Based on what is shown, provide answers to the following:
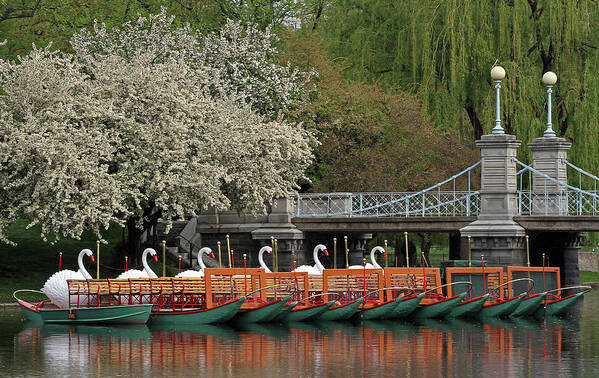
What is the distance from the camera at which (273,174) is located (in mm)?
49094

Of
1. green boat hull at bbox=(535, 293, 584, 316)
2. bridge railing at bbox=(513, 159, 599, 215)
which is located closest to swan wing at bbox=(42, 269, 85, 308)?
green boat hull at bbox=(535, 293, 584, 316)

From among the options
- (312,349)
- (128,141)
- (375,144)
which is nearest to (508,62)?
(375,144)

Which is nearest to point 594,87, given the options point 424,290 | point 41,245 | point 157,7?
point 424,290

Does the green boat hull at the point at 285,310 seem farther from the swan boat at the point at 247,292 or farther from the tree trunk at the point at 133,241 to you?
the tree trunk at the point at 133,241

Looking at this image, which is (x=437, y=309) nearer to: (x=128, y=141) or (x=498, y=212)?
(x=498, y=212)

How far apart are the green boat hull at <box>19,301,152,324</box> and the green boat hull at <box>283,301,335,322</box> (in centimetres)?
444

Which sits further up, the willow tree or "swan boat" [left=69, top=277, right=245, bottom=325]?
the willow tree

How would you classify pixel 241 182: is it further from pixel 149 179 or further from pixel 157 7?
pixel 157 7

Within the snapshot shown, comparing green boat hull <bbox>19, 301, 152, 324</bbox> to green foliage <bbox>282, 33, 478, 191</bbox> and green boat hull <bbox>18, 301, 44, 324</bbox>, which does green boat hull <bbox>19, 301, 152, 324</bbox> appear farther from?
green foliage <bbox>282, 33, 478, 191</bbox>

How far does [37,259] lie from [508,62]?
68.1ft

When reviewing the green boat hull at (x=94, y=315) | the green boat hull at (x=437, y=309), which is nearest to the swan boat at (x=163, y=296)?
the green boat hull at (x=94, y=315)

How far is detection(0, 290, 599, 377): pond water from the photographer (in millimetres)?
28766

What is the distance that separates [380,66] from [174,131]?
16779mm

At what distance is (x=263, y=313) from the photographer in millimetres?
39594
